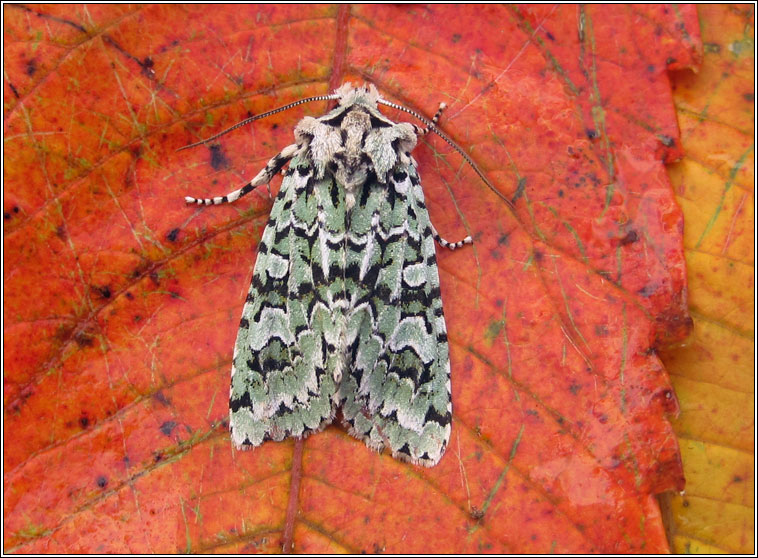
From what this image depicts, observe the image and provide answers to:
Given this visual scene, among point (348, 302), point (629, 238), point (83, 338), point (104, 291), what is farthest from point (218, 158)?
point (629, 238)

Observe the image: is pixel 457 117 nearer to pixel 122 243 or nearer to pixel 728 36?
pixel 728 36

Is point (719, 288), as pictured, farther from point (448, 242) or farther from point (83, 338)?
point (83, 338)

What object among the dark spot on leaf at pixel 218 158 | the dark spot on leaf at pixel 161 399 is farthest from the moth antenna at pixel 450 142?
the dark spot on leaf at pixel 161 399

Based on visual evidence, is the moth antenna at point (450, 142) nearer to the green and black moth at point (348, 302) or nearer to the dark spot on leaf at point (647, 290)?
the green and black moth at point (348, 302)

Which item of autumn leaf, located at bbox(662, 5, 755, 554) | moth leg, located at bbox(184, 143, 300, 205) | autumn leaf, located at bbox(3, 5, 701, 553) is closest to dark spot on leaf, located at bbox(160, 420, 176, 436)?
autumn leaf, located at bbox(3, 5, 701, 553)

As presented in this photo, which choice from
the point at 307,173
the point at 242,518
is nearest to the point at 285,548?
the point at 242,518
